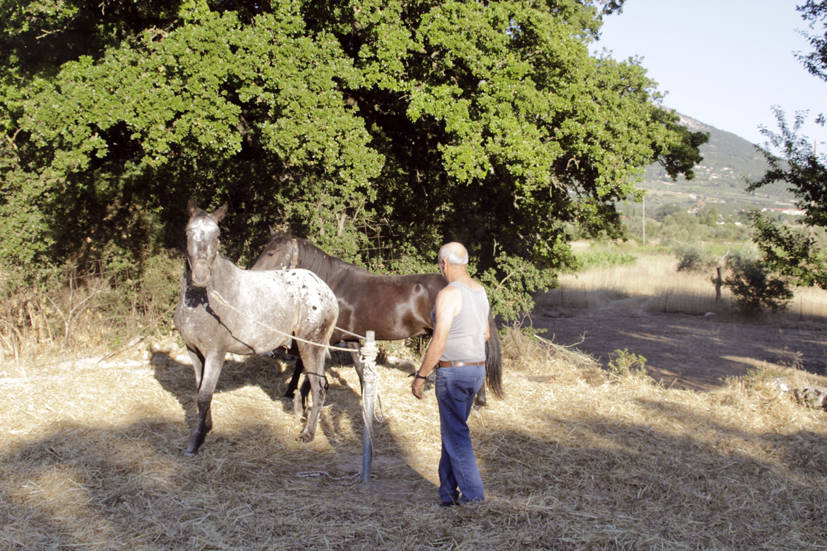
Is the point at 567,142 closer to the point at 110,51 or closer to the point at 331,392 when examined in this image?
the point at 331,392

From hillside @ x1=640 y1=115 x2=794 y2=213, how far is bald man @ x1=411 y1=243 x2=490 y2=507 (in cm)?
11347

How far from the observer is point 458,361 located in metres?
3.60

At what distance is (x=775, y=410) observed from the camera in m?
5.89

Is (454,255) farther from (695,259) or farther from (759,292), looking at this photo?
(695,259)

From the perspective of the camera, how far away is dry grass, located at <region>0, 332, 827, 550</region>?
3.49m

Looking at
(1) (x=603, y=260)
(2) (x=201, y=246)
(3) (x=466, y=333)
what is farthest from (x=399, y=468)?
(1) (x=603, y=260)

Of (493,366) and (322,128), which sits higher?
(322,128)

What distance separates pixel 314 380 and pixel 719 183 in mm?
168672

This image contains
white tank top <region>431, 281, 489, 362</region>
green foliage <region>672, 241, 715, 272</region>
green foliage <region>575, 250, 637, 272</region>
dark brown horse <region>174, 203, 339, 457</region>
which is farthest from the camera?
green foliage <region>575, 250, 637, 272</region>

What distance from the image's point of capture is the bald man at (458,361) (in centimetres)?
358

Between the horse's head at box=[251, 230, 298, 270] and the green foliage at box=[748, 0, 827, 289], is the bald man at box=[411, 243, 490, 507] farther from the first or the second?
the green foliage at box=[748, 0, 827, 289]

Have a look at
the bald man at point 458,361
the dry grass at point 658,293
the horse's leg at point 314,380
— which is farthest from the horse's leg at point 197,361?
the dry grass at point 658,293

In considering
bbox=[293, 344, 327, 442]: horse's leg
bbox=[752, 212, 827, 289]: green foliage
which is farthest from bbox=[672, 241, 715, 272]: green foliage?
bbox=[293, 344, 327, 442]: horse's leg

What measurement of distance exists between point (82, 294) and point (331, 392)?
4705 mm
